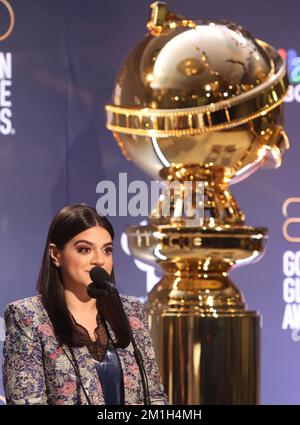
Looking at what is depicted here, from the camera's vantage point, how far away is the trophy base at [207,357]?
1775 mm

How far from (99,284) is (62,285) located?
0.48ft

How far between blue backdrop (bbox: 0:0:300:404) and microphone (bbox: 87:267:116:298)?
86cm

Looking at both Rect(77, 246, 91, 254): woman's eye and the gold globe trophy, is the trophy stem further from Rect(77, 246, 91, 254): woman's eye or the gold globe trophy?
Rect(77, 246, 91, 254): woman's eye

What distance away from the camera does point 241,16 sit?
7.25ft

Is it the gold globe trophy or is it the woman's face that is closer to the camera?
the woman's face

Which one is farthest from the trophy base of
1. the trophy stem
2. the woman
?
the woman

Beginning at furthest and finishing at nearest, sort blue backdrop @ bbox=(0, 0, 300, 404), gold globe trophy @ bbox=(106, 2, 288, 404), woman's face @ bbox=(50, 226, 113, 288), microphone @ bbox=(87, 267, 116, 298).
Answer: blue backdrop @ bbox=(0, 0, 300, 404)
gold globe trophy @ bbox=(106, 2, 288, 404)
woman's face @ bbox=(50, 226, 113, 288)
microphone @ bbox=(87, 267, 116, 298)

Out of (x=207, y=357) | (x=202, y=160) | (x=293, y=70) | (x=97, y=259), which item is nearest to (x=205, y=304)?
(x=207, y=357)

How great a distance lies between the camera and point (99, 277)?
1.29m

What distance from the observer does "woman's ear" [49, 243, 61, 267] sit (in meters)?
1.44

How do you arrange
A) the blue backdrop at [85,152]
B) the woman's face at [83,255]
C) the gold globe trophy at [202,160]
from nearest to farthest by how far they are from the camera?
the woman's face at [83,255] → the gold globe trophy at [202,160] → the blue backdrop at [85,152]

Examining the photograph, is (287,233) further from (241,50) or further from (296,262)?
(241,50)

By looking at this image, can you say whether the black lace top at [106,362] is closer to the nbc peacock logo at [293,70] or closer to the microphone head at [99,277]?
the microphone head at [99,277]

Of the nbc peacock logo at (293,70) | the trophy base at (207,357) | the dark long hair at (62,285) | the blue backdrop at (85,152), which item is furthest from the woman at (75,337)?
the nbc peacock logo at (293,70)
